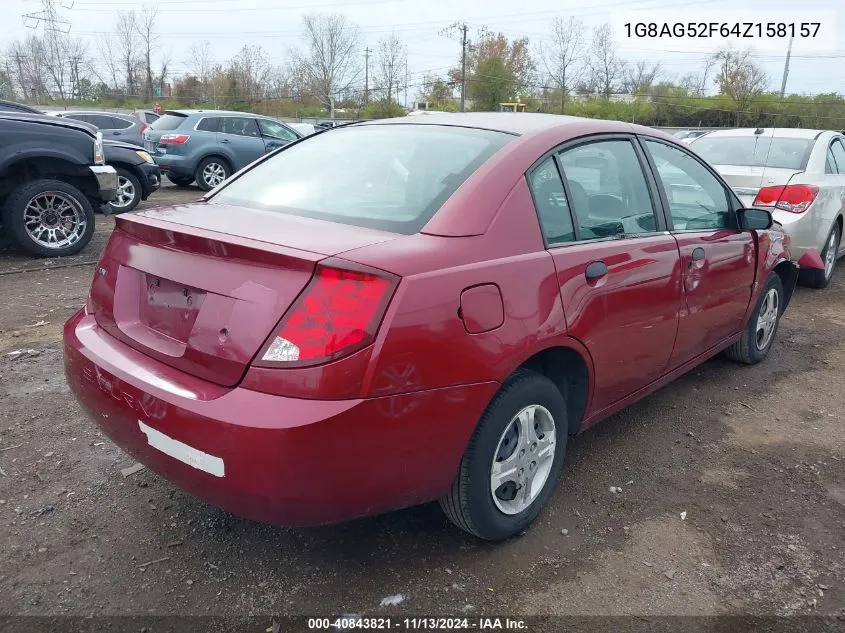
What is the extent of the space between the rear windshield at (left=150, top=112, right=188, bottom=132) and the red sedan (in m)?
11.6

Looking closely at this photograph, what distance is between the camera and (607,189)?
2955 millimetres

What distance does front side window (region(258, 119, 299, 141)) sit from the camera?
14367 mm

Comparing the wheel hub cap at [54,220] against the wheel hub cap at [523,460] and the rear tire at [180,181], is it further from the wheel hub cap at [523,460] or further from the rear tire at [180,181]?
the rear tire at [180,181]

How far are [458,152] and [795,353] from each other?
3627mm

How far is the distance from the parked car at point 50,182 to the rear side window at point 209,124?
21.3 ft

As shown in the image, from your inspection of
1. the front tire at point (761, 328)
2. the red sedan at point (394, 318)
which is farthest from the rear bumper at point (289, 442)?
the front tire at point (761, 328)

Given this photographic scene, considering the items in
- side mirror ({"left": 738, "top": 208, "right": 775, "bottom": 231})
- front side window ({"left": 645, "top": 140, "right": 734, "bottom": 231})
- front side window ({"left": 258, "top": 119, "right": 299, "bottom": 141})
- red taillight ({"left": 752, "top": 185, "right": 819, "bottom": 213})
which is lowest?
red taillight ({"left": 752, "top": 185, "right": 819, "bottom": 213})

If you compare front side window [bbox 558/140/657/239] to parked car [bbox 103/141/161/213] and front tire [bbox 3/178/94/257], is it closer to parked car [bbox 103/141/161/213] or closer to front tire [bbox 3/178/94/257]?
front tire [bbox 3/178/94/257]

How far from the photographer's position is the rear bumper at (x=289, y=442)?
1857mm

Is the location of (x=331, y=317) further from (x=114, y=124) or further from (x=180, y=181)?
(x=114, y=124)

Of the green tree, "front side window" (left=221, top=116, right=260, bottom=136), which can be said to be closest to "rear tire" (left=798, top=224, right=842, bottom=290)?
"front side window" (left=221, top=116, right=260, bottom=136)

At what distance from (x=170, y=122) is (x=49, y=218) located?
7501 millimetres

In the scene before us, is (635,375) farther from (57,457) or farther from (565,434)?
(57,457)

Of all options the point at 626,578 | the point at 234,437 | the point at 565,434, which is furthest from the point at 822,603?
the point at 234,437
